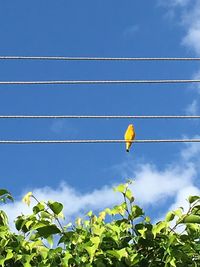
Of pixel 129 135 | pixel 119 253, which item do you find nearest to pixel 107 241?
pixel 119 253

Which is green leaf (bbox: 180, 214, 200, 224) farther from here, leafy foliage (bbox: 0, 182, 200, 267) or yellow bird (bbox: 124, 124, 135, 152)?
yellow bird (bbox: 124, 124, 135, 152)

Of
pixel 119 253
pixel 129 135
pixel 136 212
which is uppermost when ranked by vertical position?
pixel 129 135

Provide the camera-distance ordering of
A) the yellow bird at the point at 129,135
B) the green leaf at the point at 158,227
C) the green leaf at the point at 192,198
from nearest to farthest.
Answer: the green leaf at the point at 158,227 < the green leaf at the point at 192,198 < the yellow bird at the point at 129,135

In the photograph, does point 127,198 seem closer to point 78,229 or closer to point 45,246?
point 78,229

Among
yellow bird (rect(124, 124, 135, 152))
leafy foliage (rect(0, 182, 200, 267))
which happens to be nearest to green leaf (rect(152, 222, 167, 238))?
leafy foliage (rect(0, 182, 200, 267))

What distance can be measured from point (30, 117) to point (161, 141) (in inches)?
53.0

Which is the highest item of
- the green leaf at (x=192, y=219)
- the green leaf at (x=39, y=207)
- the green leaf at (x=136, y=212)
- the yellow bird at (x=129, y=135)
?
the yellow bird at (x=129, y=135)

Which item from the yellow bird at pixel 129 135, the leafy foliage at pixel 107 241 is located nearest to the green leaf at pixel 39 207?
the leafy foliage at pixel 107 241

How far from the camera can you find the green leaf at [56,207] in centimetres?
334

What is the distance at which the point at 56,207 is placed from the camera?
3340 millimetres

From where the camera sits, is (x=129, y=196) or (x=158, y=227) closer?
(x=158, y=227)

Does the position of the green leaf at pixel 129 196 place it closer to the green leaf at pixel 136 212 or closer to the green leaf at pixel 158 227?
the green leaf at pixel 136 212

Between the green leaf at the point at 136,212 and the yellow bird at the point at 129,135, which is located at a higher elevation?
the yellow bird at the point at 129,135

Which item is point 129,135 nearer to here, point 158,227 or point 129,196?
point 129,196
